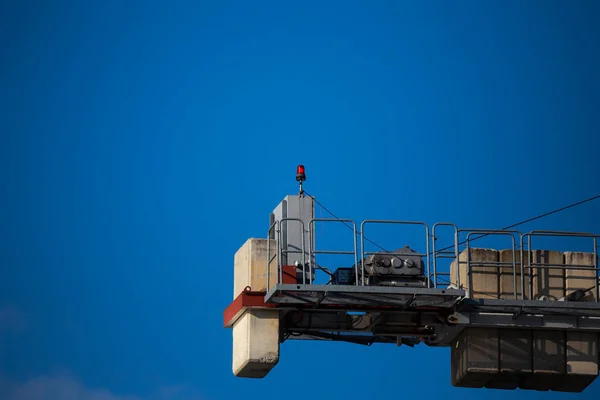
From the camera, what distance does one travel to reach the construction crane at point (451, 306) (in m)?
30.0

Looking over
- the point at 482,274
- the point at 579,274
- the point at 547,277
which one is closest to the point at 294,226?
the point at 482,274

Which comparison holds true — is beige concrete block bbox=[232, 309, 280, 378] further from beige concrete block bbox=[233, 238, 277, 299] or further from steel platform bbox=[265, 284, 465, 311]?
beige concrete block bbox=[233, 238, 277, 299]

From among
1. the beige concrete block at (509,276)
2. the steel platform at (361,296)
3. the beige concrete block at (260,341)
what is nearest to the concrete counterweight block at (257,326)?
the beige concrete block at (260,341)

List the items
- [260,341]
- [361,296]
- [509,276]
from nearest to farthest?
[361,296] < [260,341] < [509,276]

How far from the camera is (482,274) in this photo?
31.1 meters

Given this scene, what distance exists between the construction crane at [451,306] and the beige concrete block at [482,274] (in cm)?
2

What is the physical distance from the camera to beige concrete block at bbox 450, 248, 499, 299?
31000mm

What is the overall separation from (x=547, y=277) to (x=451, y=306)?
2.45 meters

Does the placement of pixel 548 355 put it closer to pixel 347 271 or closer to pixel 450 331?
pixel 450 331

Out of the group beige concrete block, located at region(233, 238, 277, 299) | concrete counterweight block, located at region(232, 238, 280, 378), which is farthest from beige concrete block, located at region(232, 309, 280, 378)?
beige concrete block, located at region(233, 238, 277, 299)

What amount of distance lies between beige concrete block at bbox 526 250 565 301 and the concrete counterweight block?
5.31m

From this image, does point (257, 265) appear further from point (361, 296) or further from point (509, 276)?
point (509, 276)

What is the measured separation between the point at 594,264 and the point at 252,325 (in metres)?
7.05

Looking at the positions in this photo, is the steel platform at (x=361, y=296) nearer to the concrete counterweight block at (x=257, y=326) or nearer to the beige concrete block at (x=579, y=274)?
the concrete counterweight block at (x=257, y=326)
